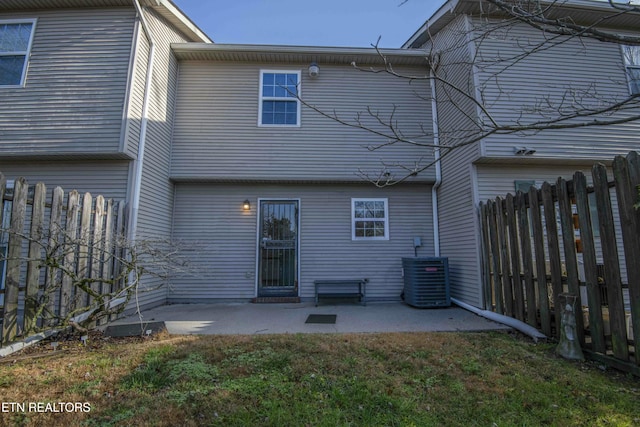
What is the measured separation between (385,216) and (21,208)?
5852mm

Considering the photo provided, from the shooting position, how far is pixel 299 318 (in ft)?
16.1

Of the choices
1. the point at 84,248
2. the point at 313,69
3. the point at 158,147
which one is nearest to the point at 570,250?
the point at 313,69

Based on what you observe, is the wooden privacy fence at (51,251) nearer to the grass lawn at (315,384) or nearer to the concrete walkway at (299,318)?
the grass lawn at (315,384)

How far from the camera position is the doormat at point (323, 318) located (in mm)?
4705

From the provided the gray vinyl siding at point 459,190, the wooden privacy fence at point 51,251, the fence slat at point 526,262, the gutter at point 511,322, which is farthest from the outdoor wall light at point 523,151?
the wooden privacy fence at point 51,251

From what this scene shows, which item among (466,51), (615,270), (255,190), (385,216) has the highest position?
(466,51)

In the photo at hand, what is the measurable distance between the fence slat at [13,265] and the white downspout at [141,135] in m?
1.63

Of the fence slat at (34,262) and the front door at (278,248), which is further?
the front door at (278,248)

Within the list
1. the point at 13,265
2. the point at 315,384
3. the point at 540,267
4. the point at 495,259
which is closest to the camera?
the point at 315,384

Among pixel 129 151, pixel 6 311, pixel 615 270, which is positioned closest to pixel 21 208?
pixel 6 311

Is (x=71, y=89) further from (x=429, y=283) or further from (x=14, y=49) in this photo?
A: (x=429, y=283)

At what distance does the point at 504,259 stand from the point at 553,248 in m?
0.89

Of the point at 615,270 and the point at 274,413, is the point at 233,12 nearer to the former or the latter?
the point at 274,413

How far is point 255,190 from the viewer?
6.69 meters
